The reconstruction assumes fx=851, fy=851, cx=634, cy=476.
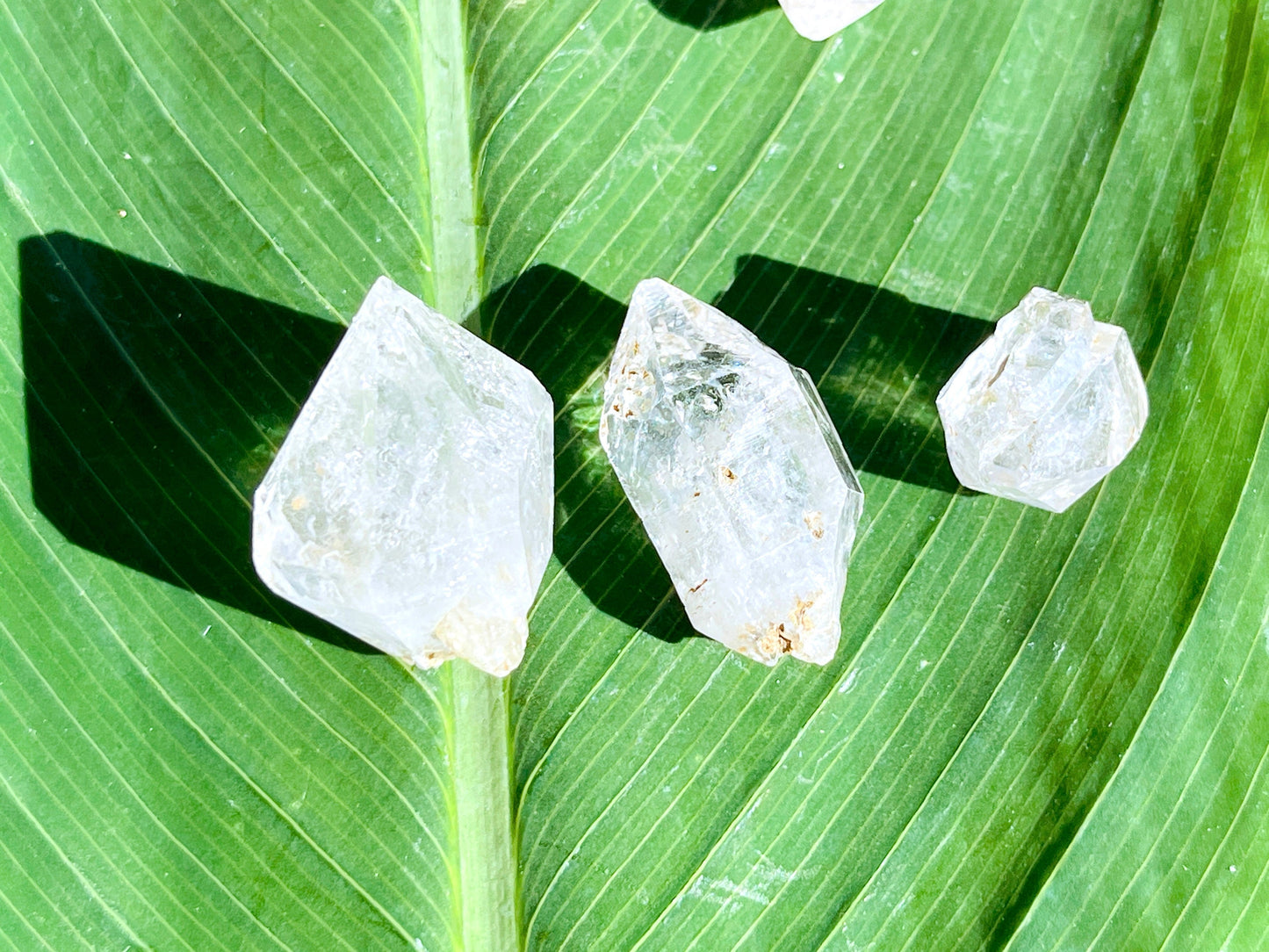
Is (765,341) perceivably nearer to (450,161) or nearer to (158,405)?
(450,161)

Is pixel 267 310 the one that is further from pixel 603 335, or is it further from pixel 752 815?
pixel 752 815

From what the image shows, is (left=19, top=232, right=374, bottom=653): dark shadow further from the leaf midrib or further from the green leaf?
the leaf midrib

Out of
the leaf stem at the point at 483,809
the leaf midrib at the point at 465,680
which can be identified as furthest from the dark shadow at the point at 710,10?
the leaf stem at the point at 483,809

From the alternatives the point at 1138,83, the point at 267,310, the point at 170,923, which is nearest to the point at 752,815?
the point at 170,923

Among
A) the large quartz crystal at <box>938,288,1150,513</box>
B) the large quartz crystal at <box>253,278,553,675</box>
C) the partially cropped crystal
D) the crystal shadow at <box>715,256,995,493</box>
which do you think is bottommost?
the large quartz crystal at <box>938,288,1150,513</box>

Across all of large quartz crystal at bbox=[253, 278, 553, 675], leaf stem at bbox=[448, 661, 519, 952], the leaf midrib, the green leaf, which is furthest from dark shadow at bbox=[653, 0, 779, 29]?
leaf stem at bbox=[448, 661, 519, 952]

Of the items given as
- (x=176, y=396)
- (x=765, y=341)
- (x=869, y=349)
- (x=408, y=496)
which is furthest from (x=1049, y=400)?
(x=176, y=396)
